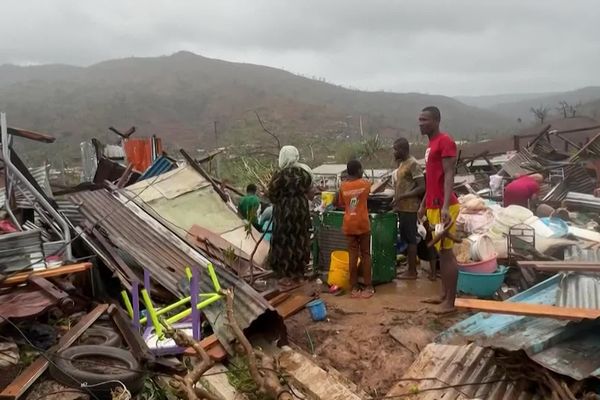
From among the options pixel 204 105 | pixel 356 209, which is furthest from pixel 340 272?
pixel 204 105

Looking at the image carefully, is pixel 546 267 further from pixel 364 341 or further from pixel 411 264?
pixel 411 264

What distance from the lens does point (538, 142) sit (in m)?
12.5

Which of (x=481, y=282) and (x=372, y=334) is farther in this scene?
(x=481, y=282)

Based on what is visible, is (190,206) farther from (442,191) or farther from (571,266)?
(571,266)

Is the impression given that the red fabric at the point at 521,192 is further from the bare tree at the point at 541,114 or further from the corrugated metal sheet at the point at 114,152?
the bare tree at the point at 541,114

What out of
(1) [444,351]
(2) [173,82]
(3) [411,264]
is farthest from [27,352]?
(2) [173,82]

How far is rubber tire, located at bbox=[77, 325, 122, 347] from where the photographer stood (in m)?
4.02

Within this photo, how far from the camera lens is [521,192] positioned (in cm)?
775

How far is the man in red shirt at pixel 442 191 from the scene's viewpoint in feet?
14.8

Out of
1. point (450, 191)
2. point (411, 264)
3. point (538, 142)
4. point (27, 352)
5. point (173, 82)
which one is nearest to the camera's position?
point (27, 352)

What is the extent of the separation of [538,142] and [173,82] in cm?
6094

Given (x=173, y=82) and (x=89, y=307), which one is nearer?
(x=89, y=307)

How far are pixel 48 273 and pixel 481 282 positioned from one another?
400cm

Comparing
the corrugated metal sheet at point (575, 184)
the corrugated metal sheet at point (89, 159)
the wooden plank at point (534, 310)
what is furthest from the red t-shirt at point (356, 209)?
the corrugated metal sheet at point (89, 159)
